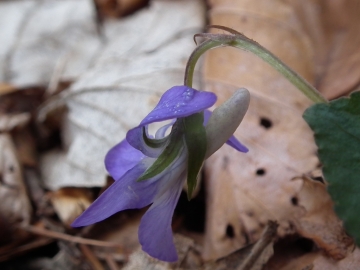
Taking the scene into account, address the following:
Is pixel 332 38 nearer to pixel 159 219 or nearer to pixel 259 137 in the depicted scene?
pixel 259 137

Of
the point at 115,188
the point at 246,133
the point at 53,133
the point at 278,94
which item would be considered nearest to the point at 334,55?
the point at 278,94

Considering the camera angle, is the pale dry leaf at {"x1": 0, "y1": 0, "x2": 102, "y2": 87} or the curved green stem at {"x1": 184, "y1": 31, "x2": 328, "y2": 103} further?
the pale dry leaf at {"x1": 0, "y1": 0, "x2": 102, "y2": 87}

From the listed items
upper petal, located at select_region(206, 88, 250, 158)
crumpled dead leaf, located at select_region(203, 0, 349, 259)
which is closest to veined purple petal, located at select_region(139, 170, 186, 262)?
upper petal, located at select_region(206, 88, 250, 158)

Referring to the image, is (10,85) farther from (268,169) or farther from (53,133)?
(268,169)

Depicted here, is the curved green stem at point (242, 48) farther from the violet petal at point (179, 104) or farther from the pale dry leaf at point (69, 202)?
the pale dry leaf at point (69, 202)

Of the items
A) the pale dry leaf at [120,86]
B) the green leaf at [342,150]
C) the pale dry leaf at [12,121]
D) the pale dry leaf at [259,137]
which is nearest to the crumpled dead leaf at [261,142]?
the pale dry leaf at [259,137]

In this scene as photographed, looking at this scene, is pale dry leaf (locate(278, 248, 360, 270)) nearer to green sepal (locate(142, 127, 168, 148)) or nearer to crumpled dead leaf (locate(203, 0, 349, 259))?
crumpled dead leaf (locate(203, 0, 349, 259))

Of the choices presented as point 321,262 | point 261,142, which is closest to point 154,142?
point 321,262
